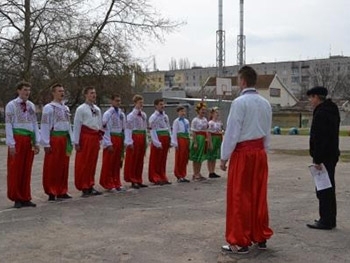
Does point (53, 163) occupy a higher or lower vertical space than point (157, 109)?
lower

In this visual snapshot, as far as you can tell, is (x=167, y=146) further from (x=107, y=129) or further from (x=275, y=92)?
(x=275, y=92)

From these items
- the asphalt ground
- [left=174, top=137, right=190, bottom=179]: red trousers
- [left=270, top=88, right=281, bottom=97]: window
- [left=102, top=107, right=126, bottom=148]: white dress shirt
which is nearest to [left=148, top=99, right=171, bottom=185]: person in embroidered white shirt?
[left=174, top=137, right=190, bottom=179]: red trousers

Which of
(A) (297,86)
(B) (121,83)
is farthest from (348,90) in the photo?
(B) (121,83)

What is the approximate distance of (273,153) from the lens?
78.3ft

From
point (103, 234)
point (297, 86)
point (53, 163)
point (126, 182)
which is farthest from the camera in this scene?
point (297, 86)

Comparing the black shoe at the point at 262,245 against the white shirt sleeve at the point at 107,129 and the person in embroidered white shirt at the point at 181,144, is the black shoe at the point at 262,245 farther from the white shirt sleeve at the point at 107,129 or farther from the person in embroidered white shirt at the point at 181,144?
the person in embroidered white shirt at the point at 181,144

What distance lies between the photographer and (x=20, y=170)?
948 cm

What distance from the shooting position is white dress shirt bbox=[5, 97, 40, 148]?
9.29 meters

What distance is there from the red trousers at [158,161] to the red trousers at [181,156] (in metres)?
0.48

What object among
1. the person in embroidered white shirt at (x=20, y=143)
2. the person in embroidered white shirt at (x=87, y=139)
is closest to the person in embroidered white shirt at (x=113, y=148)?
the person in embroidered white shirt at (x=87, y=139)

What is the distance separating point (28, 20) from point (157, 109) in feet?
66.6

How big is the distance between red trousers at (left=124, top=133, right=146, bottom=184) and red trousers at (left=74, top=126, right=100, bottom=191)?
4.39ft

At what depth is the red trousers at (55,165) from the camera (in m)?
10.1

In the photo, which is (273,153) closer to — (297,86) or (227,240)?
(227,240)
